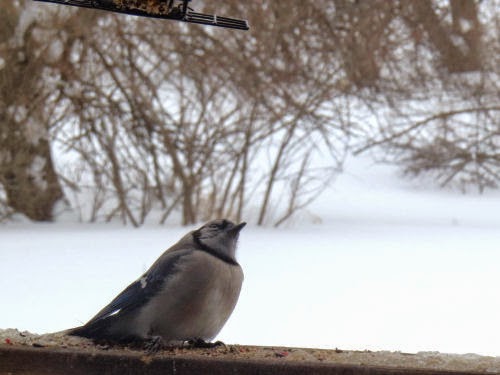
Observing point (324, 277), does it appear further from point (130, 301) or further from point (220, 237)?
point (130, 301)

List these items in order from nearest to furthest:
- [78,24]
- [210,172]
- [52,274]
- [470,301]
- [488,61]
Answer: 1. [470,301]
2. [52,274]
3. [78,24]
4. [210,172]
5. [488,61]

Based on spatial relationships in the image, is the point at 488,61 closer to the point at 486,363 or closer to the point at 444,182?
the point at 444,182

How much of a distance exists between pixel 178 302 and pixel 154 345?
0.18 metres

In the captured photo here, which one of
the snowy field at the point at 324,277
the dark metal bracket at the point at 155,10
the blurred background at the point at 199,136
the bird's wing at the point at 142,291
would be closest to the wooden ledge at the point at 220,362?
the bird's wing at the point at 142,291

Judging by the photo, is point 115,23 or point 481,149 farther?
point 481,149

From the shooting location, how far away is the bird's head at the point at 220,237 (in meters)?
Answer: 3.01

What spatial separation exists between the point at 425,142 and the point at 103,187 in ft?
18.3

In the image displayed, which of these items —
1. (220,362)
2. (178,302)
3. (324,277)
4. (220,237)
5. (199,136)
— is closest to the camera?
(220,362)

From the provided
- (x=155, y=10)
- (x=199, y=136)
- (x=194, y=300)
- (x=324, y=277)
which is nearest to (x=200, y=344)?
(x=194, y=300)

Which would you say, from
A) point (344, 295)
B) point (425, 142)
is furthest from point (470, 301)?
point (425, 142)

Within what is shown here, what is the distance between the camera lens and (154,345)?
2.81m

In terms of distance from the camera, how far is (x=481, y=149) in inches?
536

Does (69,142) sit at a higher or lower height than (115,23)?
lower

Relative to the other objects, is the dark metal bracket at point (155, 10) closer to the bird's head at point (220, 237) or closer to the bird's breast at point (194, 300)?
the bird's head at point (220, 237)
